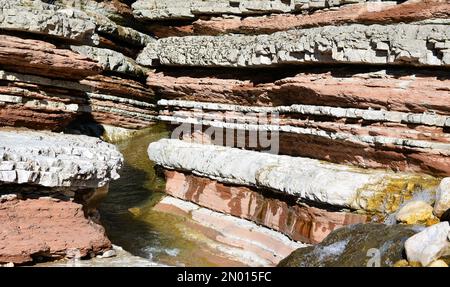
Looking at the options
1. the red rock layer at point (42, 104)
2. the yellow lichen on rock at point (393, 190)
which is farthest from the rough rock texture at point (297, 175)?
the red rock layer at point (42, 104)

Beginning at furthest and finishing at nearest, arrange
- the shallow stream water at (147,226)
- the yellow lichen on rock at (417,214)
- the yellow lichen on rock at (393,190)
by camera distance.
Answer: the shallow stream water at (147,226), the yellow lichen on rock at (393,190), the yellow lichen on rock at (417,214)

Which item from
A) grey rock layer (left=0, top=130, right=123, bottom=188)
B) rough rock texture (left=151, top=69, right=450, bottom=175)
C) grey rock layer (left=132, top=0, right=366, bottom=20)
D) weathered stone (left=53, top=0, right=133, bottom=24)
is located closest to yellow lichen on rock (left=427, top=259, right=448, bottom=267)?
rough rock texture (left=151, top=69, right=450, bottom=175)

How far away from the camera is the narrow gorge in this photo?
6773 mm

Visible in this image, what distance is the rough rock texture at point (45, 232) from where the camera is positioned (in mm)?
6609

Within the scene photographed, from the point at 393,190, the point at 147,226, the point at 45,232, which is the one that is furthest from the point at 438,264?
the point at 147,226

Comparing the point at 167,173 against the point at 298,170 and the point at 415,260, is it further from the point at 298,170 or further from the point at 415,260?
the point at 415,260

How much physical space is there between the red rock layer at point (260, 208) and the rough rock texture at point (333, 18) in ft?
10.8

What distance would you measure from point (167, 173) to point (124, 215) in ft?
5.53

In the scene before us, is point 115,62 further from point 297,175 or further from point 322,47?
point 297,175

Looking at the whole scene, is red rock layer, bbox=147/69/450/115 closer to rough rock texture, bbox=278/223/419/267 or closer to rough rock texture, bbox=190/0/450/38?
rough rock texture, bbox=190/0/450/38

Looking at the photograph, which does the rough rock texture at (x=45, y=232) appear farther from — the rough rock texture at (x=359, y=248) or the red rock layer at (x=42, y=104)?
the red rock layer at (x=42, y=104)

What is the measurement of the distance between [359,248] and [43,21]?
6.61m

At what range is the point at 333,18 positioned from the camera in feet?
31.1

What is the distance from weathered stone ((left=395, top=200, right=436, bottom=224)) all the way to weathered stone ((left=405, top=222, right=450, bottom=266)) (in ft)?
3.27
